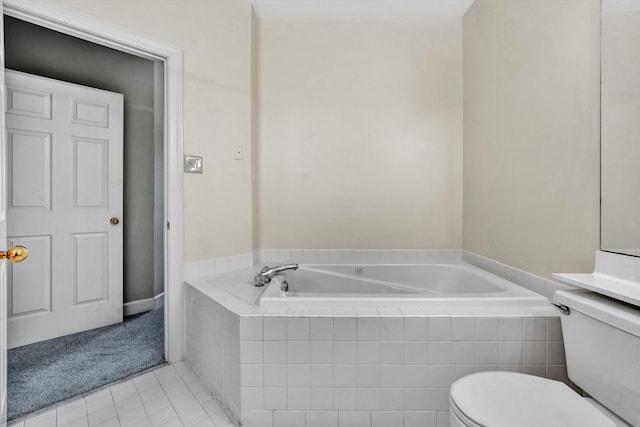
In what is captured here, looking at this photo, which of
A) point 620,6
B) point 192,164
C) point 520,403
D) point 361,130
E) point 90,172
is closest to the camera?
point 520,403

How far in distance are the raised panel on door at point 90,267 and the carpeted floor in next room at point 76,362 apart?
270 millimetres

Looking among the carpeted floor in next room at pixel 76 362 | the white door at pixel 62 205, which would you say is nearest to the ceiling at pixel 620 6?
the carpeted floor in next room at pixel 76 362

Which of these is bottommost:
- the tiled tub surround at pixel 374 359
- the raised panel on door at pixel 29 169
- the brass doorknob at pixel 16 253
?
the tiled tub surround at pixel 374 359

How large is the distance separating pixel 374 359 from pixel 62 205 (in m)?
2.39

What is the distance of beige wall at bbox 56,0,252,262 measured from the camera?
1.83 meters

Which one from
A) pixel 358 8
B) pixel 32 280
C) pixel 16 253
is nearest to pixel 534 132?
pixel 358 8

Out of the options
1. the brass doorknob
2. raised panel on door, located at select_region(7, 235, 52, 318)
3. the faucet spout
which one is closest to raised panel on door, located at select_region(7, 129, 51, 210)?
raised panel on door, located at select_region(7, 235, 52, 318)

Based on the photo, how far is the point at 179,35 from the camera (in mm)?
1851

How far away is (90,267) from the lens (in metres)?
2.29

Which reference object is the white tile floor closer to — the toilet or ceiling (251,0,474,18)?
the toilet

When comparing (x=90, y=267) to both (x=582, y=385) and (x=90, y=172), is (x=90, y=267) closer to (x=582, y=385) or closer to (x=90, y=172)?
(x=90, y=172)

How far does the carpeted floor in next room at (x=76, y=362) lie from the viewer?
1511mm

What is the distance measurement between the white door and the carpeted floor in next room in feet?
0.61

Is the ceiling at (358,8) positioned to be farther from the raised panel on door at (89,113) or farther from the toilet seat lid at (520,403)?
the toilet seat lid at (520,403)
